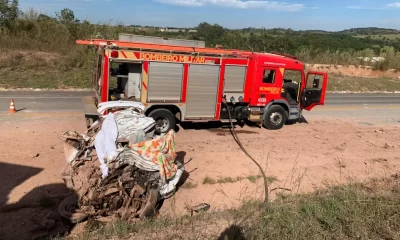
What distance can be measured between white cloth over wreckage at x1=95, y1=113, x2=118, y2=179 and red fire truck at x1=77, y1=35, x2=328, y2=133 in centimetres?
386

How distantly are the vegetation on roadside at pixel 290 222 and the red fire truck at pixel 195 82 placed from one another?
16.9 ft

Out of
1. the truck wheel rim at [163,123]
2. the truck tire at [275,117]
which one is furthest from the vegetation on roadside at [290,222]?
the truck tire at [275,117]

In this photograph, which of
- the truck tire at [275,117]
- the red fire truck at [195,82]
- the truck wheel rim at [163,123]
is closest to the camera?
the red fire truck at [195,82]

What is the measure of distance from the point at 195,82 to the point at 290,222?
21.7ft

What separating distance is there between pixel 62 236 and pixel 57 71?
17321 mm

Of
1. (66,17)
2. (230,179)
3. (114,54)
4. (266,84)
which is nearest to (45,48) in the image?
(66,17)

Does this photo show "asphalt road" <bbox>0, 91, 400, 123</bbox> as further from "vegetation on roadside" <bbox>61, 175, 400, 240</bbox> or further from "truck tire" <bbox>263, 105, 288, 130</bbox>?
"vegetation on roadside" <bbox>61, 175, 400, 240</bbox>

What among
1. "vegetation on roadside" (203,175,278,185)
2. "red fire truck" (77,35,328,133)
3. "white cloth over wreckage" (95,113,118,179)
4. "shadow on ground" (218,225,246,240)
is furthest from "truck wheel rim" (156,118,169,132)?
"shadow on ground" (218,225,246,240)

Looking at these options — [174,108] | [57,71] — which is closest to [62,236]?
[174,108]

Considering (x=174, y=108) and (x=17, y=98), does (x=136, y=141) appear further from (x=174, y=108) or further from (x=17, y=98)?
(x=17, y=98)

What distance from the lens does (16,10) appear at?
83.6ft

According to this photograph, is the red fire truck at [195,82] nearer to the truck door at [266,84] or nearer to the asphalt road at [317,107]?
the truck door at [266,84]

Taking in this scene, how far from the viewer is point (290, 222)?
18.0 feet

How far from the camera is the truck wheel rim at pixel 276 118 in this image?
12977mm
